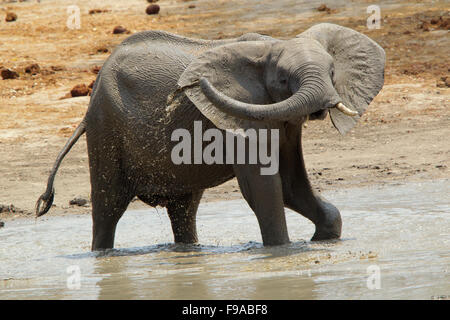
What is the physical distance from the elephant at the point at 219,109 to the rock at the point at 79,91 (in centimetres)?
609

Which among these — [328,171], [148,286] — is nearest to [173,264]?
[148,286]

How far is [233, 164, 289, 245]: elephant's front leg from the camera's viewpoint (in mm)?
6348

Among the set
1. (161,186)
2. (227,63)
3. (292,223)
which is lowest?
(292,223)

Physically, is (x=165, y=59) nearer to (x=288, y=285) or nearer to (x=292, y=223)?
(x=292, y=223)

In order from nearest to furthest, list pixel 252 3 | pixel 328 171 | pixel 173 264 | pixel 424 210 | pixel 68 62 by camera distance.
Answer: pixel 173 264, pixel 424 210, pixel 328 171, pixel 68 62, pixel 252 3

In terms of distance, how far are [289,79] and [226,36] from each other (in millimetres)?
11462

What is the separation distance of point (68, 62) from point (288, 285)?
11.4m

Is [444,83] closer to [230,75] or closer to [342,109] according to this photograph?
[230,75]

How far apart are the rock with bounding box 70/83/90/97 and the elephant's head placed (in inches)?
286

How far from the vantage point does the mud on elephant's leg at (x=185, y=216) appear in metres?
7.62

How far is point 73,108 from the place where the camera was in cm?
1297

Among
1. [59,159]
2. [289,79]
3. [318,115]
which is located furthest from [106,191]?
[318,115]

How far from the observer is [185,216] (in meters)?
7.67

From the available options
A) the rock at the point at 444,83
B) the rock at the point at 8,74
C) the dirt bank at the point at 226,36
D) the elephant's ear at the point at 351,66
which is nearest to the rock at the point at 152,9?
the dirt bank at the point at 226,36
